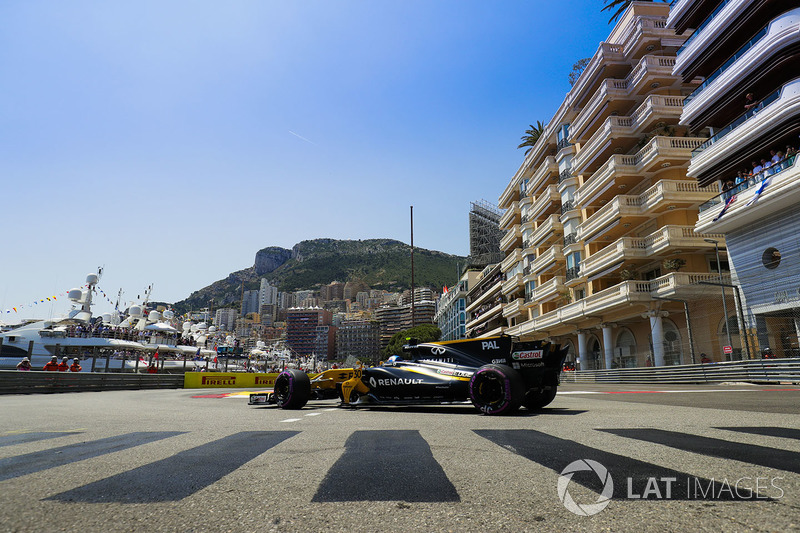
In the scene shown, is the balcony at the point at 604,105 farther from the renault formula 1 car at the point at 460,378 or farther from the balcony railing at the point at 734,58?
the renault formula 1 car at the point at 460,378

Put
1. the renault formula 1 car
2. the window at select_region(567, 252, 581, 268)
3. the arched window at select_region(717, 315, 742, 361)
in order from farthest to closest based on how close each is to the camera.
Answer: the window at select_region(567, 252, 581, 268), the arched window at select_region(717, 315, 742, 361), the renault formula 1 car

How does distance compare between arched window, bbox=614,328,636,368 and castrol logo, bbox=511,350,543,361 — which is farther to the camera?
arched window, bbox=614,328,636,368

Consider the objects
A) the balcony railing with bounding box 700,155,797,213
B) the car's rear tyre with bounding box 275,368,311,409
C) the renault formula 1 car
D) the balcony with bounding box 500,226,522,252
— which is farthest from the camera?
the balcony with bounding box 500,226,522,252

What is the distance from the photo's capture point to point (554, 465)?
325 centimetres

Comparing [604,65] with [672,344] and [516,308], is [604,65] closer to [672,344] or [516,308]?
[672,344]

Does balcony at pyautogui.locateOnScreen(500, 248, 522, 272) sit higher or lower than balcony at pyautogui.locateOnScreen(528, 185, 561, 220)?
lower

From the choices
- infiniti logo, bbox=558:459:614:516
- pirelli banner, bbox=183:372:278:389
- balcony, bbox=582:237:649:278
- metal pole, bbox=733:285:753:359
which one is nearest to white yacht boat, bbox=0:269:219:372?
pirelli banner, bbox=183:372:278:389

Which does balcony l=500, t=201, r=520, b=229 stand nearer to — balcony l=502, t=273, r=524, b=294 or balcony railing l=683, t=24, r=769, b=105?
balcony l=502, t=273, r=524, b=294

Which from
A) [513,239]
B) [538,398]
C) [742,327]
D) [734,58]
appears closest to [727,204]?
[742,327]

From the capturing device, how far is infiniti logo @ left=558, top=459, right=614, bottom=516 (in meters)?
2.26

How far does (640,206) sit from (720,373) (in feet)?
A: 43.5

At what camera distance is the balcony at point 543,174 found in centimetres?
4344

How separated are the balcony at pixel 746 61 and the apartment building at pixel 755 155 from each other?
0.04 metres

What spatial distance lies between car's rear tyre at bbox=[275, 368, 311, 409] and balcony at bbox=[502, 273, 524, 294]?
141 ft
